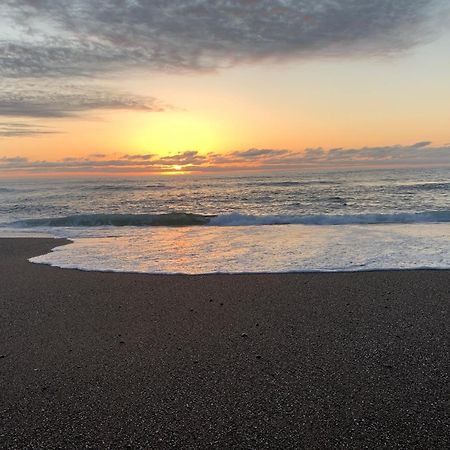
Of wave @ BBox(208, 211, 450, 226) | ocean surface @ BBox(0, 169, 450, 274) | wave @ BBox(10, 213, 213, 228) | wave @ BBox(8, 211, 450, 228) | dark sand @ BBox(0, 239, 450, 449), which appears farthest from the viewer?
wave @ BBox(10, 213, 213, 228)

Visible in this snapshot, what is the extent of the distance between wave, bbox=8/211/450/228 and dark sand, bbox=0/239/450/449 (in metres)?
10.4

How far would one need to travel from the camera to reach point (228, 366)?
13.0ft

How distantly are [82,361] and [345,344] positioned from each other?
275 cm

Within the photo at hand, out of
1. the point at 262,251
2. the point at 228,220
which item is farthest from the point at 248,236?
the point at 228,220

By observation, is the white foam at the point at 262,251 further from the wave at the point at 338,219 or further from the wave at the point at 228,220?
the wave at the point at 228,220

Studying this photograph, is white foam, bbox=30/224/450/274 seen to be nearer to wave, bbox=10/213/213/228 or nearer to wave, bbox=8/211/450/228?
wave, bbox=8/211/450/228

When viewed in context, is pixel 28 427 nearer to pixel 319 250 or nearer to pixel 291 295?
pixel 291 295

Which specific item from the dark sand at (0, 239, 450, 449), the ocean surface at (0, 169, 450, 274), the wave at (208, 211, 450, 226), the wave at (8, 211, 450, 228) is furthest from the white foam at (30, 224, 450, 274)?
the wave at (8, 211, 450, 228)

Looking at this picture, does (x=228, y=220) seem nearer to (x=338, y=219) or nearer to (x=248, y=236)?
(x=338, y=219)

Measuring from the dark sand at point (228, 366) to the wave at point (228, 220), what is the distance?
34.0 ft

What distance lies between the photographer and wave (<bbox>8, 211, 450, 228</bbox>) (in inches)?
664

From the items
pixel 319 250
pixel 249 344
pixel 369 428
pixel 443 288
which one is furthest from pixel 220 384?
pixel 319 250

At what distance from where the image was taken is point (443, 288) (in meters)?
6.48

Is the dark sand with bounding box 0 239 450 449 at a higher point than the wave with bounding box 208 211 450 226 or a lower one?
higher
